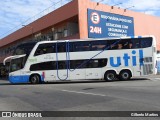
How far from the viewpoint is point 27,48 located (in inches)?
1065

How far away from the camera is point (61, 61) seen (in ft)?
86.2

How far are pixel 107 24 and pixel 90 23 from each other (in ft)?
10.1

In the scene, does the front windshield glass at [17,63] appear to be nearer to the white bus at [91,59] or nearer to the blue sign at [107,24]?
the white bus at [91,59]

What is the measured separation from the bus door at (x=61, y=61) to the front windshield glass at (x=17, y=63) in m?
3.19

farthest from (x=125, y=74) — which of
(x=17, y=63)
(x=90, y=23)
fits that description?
(x=90, y=23)

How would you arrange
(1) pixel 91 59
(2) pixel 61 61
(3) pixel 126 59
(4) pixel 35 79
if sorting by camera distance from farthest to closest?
1. (4) pixel 35 79
2. (2) pixel 61 61
3. (1) pixel 91 59
4. (3) pixel 126 59

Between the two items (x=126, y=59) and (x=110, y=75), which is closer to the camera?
(x=126, y=59)

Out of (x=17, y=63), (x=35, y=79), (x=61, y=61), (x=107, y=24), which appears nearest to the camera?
(x=61, y=61)

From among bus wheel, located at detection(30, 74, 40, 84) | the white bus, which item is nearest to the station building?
the white bus

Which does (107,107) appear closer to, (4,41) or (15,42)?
(15,42)

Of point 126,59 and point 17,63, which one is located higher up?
point 126,59

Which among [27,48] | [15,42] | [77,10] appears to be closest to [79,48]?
[27,48]

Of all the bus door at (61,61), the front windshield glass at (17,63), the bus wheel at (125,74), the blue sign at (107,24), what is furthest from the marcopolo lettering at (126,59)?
the blue sign at (107,24)

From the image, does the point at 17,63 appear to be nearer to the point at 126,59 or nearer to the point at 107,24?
the point at 126,59
